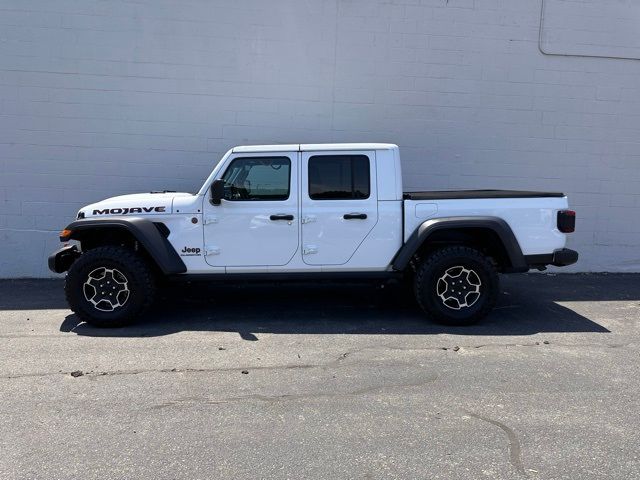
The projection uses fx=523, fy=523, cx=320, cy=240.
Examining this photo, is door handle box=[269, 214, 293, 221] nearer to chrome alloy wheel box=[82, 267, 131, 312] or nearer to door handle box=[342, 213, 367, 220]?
door handle box=[342, 213, 367, 220]

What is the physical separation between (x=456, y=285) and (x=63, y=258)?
4.38m

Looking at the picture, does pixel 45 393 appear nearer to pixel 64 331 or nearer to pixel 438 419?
pixel 64 331

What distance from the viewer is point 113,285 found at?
18.6 feet

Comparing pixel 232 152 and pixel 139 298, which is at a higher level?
pixel 232 152

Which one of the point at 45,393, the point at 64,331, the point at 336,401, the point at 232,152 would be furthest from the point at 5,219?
the point at 336,401

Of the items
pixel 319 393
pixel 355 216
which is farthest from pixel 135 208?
pixel 319 393

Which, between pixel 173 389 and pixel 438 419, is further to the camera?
pixel 173 389

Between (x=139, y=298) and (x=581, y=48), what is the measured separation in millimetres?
7701

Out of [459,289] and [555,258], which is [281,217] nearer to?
[459,289]

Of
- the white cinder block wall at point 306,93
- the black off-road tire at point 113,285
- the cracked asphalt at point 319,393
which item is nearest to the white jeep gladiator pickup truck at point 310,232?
the black off-road tire at point 113,285

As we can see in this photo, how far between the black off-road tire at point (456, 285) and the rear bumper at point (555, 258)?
44cm

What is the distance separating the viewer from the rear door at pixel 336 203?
18.7 feet

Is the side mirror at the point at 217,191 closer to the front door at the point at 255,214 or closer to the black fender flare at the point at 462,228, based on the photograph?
the front door at the point at 255,214

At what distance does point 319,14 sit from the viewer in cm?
815
